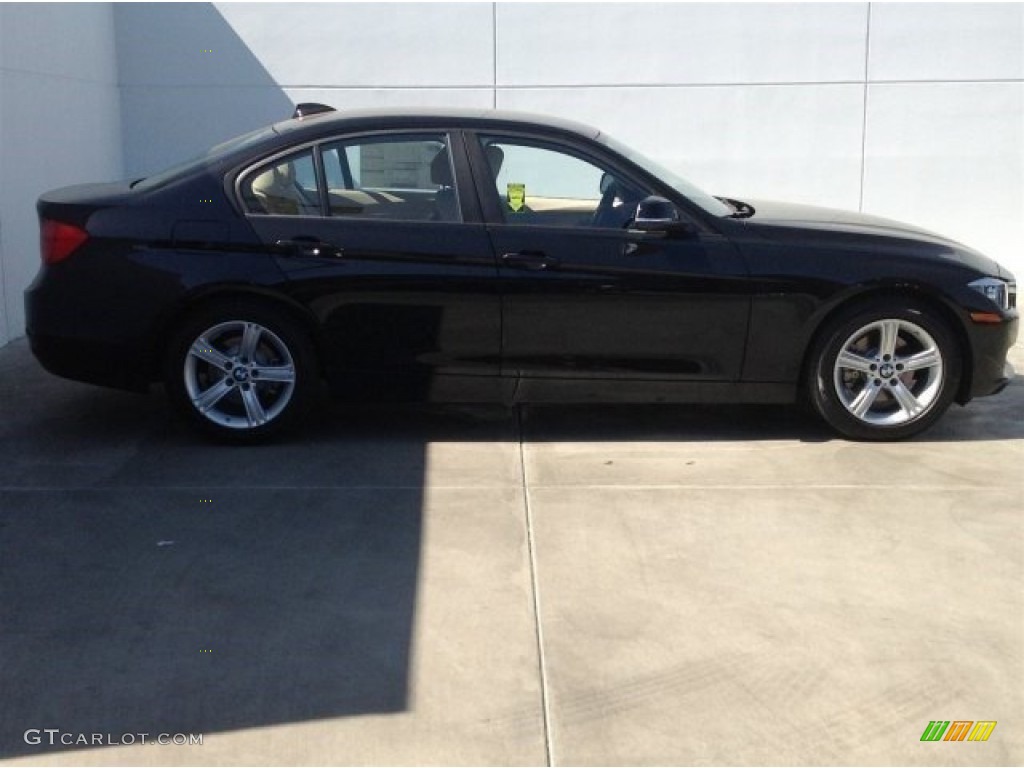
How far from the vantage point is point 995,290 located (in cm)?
645

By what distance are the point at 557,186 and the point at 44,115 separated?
4.60 metres

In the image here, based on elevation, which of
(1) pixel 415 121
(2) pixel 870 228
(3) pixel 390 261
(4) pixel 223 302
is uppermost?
(1) pixel 415 121

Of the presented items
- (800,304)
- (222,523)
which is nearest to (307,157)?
(222,523)

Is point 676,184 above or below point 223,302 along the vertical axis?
above

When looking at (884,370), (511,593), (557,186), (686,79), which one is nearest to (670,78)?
(686,79)

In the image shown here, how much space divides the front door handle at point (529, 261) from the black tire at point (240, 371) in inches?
40.5

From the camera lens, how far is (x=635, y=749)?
362 cm

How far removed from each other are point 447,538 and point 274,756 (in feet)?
5.54

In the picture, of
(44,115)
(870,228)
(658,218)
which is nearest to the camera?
(658,218)

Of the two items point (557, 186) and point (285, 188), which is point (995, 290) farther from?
point (285, 188)

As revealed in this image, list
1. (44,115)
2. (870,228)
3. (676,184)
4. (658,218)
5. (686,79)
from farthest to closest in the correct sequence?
1. (686,79)
2. (44,115)
3. (676,184)
4. (870,228)
5. (658,218)

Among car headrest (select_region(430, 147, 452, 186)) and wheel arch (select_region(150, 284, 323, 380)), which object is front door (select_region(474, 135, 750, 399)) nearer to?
car headrest (select_region(430, 147, 452, 186))

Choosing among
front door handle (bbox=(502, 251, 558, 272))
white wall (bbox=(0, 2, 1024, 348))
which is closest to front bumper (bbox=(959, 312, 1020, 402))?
front door handle (bbox=(502, 251, 558, 272))

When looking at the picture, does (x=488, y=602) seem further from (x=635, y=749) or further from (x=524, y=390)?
(x=524, y=390)
